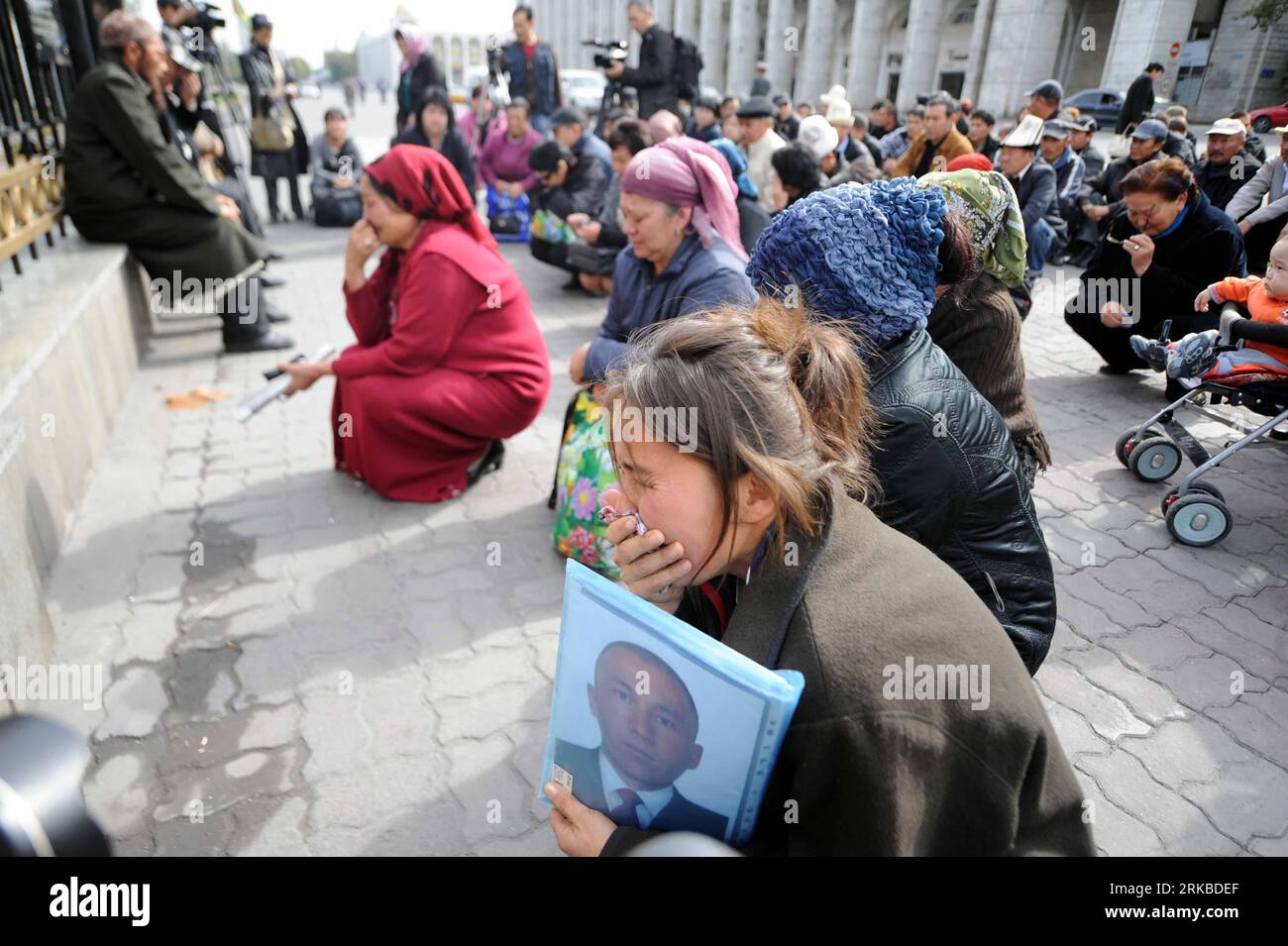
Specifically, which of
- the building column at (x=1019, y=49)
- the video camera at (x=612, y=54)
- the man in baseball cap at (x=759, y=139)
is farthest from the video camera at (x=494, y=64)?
the building column at (x=1019, y=49)

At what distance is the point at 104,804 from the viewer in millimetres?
Answer: 2219

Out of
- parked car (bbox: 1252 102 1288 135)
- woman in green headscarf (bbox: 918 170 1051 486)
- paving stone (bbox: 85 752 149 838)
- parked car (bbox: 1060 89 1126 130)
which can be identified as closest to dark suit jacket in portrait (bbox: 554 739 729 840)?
woman in green headscarf (bbox: 918 170 1051 486)

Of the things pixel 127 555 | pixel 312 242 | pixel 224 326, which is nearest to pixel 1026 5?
pixel 312 242

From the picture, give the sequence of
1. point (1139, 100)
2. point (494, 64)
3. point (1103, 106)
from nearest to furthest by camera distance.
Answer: point (1139, 100), point (494, 64), point (1103, 106)

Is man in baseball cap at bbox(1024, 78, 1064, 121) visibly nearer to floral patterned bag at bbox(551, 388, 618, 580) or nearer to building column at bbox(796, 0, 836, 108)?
floral patterned bag at bbox(551, 388, 618, 580)

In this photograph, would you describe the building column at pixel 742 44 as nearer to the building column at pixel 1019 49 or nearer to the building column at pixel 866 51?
the building column at pixel 866 51

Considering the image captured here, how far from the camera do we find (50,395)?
352 centimetres

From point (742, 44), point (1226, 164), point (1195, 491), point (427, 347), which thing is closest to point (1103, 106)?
point (1226, 164)

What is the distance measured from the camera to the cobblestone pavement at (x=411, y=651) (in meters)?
2.24

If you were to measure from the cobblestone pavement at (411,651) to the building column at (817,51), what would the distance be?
2979 cm

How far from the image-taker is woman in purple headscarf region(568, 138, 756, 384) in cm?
310

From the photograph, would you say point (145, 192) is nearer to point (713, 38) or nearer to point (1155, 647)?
point (1155, 647)

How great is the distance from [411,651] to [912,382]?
79.8 inches

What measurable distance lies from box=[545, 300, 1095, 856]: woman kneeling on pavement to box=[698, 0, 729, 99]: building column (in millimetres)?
39757
